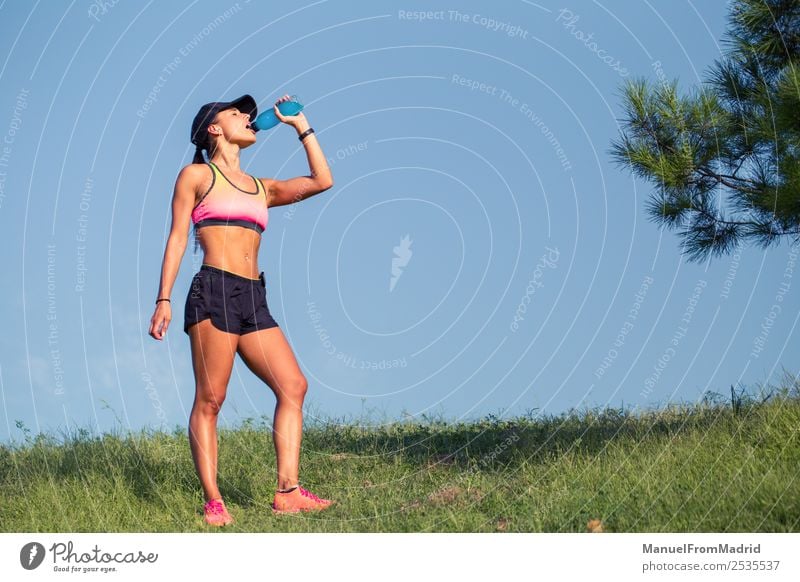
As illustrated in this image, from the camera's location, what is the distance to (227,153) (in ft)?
22.1

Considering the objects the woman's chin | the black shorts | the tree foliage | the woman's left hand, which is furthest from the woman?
the tree foliage

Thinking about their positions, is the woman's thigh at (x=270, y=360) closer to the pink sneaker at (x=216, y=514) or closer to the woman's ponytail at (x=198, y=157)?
the pink sneaker at (x=216, y=514)

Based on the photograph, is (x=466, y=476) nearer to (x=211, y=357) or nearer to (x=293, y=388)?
(x=293, y=388)

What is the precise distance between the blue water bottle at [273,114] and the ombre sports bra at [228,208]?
1.58 feet

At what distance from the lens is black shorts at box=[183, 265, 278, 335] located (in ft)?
20.5

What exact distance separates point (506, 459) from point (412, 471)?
78 centimetres

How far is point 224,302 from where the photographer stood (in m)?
6.26

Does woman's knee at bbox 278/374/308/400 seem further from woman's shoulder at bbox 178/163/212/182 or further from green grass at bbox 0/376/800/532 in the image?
woman's shoulder at bbox 178/163/212/182

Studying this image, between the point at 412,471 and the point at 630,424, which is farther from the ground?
the point at 630,424

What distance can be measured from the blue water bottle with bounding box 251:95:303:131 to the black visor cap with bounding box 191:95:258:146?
0.11 m

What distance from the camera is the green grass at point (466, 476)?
20.1 feet
